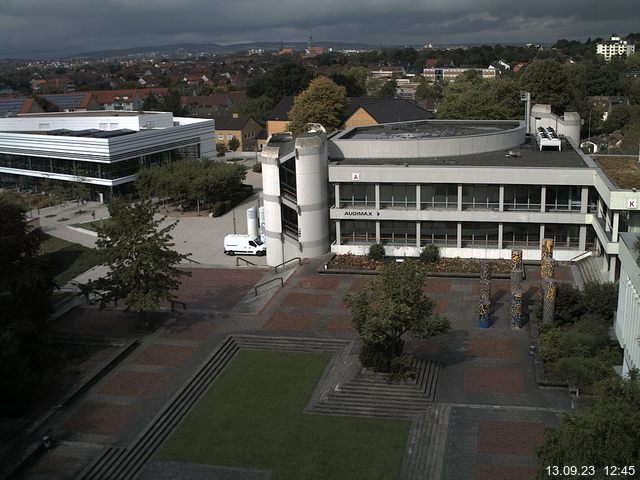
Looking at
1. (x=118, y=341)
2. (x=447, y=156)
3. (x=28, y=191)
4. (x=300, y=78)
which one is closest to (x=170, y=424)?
(x=118, y=341)

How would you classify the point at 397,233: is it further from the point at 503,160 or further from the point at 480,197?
the point at 503,160

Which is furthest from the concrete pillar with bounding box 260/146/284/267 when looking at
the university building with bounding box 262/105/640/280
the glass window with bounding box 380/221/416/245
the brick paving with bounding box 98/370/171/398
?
the brick paving with bounding box 98/370/171/398

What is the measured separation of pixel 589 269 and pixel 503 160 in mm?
9369

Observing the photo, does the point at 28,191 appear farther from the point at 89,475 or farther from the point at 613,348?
the point at 613,348

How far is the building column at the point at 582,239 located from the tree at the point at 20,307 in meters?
28.7

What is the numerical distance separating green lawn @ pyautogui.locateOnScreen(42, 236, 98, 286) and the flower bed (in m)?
16.3

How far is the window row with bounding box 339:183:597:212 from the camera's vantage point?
4066 cm

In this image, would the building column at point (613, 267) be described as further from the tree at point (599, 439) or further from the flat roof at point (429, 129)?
the tree at point (599, 439)

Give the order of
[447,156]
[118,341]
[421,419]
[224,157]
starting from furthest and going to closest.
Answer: [224,157] → [447,156] → [118,341] → [421,419]

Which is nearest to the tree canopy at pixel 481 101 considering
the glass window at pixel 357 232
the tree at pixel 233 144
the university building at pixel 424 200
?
the university building at pixel 424 200

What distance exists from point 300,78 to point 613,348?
94518mm

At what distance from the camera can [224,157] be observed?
9431cm

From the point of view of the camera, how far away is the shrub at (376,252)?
41938 millimetres

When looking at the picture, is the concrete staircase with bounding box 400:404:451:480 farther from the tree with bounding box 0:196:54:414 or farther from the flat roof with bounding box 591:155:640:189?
the flat roof with bounding box 591:155:640:189
